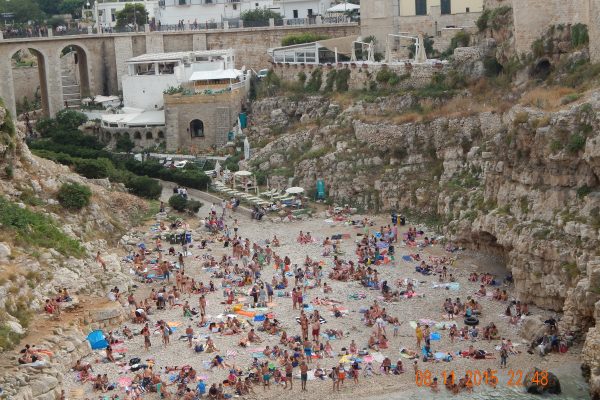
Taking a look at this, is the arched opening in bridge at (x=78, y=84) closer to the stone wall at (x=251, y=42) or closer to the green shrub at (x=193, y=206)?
the stone wall at (x=251, y=42)

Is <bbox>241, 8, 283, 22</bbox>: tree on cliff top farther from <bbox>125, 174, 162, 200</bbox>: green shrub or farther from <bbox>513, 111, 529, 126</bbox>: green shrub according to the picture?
<bbox>513, 111, 529, 126</bbox>: green shrub

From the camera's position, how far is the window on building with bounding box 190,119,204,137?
63.4 meters

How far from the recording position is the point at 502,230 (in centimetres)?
3947

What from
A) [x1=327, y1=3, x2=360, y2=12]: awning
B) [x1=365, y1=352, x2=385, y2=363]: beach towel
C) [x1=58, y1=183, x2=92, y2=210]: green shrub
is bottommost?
[x1=365, y1=352, x2=385, y2=363]: beach towel

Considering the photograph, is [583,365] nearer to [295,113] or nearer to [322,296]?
[322,296]

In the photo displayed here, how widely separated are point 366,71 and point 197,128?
11481mm

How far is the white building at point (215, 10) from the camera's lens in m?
77.0

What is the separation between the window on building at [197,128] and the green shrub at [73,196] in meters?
17.0

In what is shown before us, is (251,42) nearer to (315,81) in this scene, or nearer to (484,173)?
(315,81)

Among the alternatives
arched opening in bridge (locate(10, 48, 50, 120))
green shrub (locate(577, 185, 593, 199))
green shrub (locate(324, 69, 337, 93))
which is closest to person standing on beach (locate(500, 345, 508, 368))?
green shrub (locate(577, 185, 593, 199))

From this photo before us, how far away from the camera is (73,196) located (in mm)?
46281

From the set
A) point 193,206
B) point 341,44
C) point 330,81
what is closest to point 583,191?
point 193,206
